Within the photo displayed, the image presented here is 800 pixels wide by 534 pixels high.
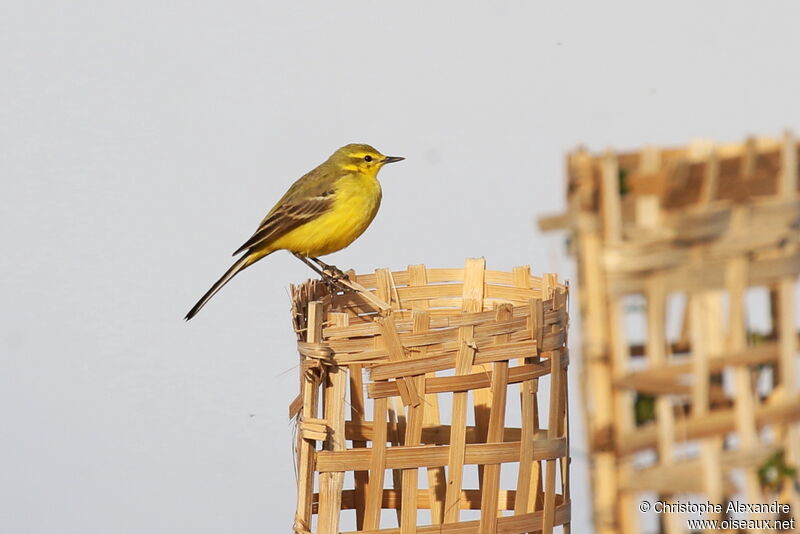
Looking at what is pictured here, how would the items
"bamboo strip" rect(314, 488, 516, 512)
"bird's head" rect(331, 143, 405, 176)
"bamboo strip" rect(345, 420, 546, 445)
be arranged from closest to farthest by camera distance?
"bamboo strip" rect(345, 420, 546, 445) < "bamboo strip" rect(314, 488, 516, 512) < "bird's head" rect(331, 143, 405, 176)

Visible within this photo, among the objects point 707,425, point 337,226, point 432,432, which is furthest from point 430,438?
point 707,425

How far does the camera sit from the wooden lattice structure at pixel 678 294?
1.37 m

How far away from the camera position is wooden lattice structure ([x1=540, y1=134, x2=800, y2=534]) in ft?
4.49

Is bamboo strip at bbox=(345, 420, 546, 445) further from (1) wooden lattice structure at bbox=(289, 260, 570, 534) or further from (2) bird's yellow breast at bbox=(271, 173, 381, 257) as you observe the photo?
(2) bird's yellow breast at bbox=(271, 173, 381, 257)

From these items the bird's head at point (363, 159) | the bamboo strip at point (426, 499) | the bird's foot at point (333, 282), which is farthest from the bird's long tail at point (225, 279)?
the bamboo strip at point (426, 499)

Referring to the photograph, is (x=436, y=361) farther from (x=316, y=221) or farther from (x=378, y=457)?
(x=316, y=221)

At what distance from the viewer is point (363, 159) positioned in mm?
4293

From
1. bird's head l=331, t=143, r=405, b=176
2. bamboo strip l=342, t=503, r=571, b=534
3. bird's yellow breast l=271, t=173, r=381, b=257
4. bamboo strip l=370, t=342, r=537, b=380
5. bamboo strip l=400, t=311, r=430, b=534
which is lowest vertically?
bamboo strip l=342, t=503, r=571, b=534

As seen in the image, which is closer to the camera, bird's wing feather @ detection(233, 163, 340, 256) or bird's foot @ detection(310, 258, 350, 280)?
bird's foot @ detection(310, 258, 350, 280)

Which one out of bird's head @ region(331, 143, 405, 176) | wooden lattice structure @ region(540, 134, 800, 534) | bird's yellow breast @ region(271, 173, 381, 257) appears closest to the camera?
wooden lattice structure @ region(540, 134, 800, 534)

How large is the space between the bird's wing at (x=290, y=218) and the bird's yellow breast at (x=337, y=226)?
0.06ft

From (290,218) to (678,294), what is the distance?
8.99 ft

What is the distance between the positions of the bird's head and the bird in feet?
0.13

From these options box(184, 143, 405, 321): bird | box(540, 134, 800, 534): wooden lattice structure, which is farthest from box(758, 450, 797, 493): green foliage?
box(184, 143, 405, 321): bird
